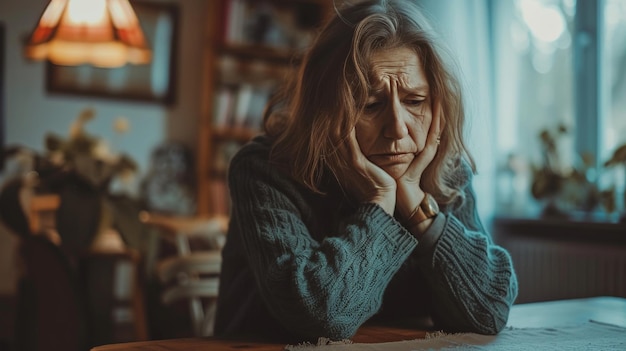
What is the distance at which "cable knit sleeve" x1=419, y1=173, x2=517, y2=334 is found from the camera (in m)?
1.09

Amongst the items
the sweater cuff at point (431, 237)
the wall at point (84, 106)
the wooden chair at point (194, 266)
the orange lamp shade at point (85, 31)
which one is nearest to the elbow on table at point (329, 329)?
the sweater cuff at point (431, 237)

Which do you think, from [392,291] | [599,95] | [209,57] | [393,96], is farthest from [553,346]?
[209,57]

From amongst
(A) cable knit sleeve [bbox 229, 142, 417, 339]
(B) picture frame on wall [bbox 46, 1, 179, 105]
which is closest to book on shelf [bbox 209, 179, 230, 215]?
(B) picture frame on wall [bbox 46, 1, 179, 105]

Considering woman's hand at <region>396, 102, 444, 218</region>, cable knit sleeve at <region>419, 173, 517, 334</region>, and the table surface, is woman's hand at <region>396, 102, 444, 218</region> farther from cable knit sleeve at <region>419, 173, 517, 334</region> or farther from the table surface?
the table surface

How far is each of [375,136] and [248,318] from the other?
0.35 metres

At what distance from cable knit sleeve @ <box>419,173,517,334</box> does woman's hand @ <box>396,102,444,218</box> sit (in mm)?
60

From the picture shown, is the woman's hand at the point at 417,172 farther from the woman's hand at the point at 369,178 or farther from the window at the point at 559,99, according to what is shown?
the window at the point at 559,99

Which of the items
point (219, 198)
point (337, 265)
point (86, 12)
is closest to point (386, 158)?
point (337, 265)

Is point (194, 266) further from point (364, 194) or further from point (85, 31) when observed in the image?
point (364, 194)

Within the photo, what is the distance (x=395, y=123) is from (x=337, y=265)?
23 cm

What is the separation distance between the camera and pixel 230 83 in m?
4.24

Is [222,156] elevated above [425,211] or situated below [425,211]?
below

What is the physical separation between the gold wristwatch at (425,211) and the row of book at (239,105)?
3.11 meters

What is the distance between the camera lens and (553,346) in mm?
973
